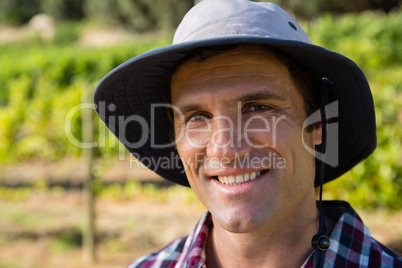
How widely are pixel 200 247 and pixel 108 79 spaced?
0.74 meters

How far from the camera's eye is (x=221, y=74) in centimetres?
155

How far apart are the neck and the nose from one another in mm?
295

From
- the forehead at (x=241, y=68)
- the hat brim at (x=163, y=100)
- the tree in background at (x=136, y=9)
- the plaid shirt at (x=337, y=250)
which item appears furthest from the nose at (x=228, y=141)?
the tree in background at (x=136, y=9)

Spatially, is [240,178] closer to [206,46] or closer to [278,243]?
[278,243]

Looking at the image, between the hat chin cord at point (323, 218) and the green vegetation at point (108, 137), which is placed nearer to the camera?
the hat chin cord at point (323, 218)

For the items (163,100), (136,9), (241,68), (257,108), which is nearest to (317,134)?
(257,108)

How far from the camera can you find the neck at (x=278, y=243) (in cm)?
160

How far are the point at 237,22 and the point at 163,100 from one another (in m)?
0.64

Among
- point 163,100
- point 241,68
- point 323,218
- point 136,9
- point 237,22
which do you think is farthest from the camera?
point 136,9

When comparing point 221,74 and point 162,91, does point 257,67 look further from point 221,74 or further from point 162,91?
point 162,91

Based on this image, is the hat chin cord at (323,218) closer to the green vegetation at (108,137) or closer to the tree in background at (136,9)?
the green vegetation at (108,137)

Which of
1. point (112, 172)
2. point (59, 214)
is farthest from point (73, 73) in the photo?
point (59, 214)

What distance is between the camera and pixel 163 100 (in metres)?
1.96

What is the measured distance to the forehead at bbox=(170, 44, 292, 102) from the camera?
1537mm
